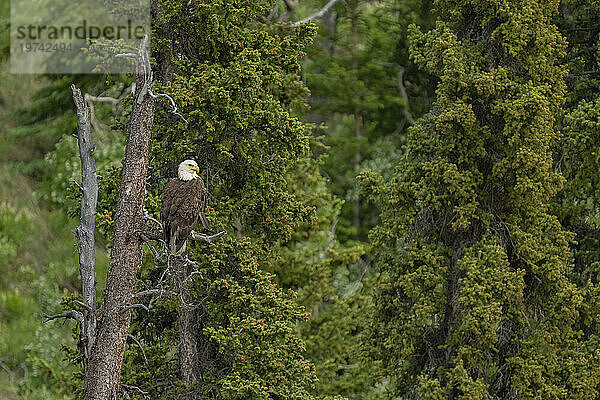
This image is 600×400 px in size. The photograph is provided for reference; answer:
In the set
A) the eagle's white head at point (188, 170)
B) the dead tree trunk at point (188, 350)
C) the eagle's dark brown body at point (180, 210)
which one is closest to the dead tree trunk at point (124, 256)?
the eagle's dark brown body at point (180, 210)

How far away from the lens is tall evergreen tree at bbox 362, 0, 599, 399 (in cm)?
1394

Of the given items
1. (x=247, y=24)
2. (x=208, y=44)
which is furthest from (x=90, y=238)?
(x=247, y=24)

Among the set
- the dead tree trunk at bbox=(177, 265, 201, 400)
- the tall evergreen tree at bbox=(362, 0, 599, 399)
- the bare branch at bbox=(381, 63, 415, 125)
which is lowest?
the bare branch at bbox=(381, 63, 415, 125)

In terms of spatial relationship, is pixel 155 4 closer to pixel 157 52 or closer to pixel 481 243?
pixel 157 52

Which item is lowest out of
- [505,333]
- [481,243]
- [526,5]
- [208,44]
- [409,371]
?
[409,371]

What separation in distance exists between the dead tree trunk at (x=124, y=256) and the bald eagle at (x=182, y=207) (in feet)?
1.18

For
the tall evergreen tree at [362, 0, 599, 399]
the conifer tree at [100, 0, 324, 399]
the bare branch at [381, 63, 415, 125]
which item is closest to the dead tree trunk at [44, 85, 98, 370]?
the conifer tree at [100, 0, 324, 399]

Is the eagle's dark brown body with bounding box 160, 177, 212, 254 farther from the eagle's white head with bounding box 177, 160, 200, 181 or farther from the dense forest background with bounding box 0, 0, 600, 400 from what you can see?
the dense forest background with bounding box 0, 0, 600, 400

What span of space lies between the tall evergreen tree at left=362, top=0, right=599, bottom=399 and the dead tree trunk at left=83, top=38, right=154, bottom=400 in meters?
4.94

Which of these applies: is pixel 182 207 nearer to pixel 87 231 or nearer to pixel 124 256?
pixel 124 256

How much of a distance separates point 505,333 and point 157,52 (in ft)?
23.0

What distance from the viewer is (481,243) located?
1430cm

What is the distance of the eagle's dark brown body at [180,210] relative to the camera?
10820 millimetres

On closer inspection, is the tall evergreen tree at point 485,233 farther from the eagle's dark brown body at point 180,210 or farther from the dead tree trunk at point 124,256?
the dead tree trunk at point 124,256
